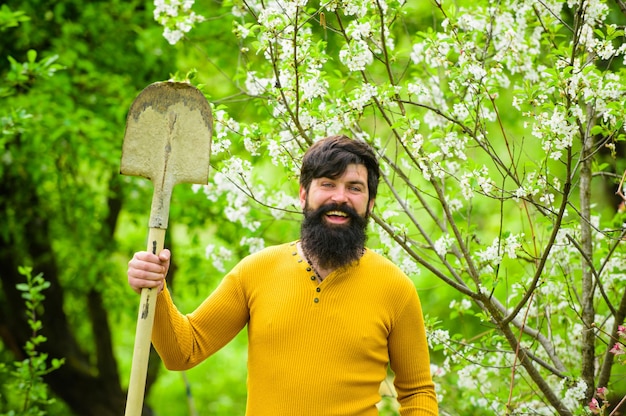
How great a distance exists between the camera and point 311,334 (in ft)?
7.69

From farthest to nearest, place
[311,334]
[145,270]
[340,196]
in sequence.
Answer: [340,196], [311,334], [145,270]

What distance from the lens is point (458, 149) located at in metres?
2.97

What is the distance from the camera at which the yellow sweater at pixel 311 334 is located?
7.59ft

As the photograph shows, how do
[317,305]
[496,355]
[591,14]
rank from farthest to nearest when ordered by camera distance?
[496,355] < [591,14] < [317,305]

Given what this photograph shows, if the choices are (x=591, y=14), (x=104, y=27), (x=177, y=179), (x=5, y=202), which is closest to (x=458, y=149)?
(x=591, y=14)

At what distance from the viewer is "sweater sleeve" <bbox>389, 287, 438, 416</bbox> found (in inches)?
96.3

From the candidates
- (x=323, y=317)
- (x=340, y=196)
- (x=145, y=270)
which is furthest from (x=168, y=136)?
(x=323, y=317)

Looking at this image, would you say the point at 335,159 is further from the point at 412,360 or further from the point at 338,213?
the point at 412,360

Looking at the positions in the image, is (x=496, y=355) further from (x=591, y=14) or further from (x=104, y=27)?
(x=104, y=27)

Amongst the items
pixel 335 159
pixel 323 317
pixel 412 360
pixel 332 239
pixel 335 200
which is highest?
pixel 335 159

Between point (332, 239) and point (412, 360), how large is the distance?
1.56 feet

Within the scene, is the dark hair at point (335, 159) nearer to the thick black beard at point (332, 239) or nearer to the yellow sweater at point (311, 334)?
the thick black beard at point (332, 239)

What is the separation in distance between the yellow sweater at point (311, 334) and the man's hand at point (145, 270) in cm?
9

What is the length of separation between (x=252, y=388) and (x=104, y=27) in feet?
12.7
